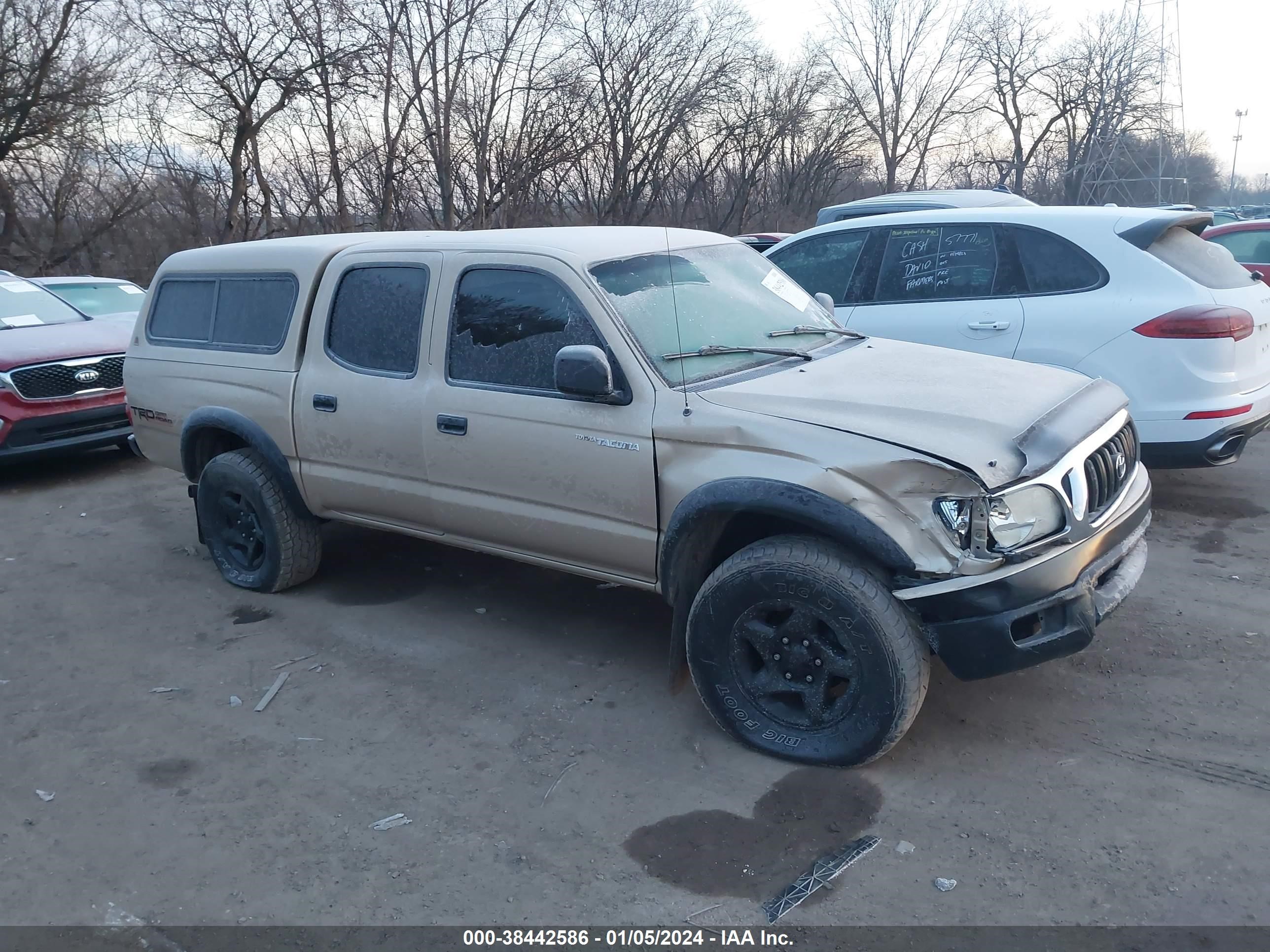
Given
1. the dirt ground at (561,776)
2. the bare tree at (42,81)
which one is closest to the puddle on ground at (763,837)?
the dirt ground at (561,776)

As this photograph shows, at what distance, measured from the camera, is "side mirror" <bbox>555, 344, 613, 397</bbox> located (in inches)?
147

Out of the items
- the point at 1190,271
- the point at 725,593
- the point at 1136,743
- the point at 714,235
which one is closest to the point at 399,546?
the point at 714,235

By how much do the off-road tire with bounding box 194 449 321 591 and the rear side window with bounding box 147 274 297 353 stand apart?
62 centimetres

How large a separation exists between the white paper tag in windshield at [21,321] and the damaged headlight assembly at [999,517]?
28.1 feet

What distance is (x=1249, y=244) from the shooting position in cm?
1038

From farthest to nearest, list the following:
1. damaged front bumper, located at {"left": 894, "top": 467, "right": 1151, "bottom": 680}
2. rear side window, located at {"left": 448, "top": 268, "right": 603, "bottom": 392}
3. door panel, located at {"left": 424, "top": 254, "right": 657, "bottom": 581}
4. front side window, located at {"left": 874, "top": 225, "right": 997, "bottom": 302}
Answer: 1. front side window, located at {"left": 874, "top": 225, "right": 997, "bottom": 302}
2. rear side window, located at {"left": 448, "top": 268, "right": 603, "bottom": 392}
3. door panel, located at {"left": 424, "top": 254, "right": 657, "bottom": 581}
4. damaged front bumper, located at {"left": 894, "top": 467, "right": 1151, "bottom": 680}

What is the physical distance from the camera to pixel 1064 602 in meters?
3.32

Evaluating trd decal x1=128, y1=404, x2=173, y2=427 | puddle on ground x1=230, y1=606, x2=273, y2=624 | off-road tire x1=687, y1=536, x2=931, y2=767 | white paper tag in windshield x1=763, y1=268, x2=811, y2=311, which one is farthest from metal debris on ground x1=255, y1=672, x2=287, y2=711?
white paper tag in windshield x1=763, y1=268, x2=811, y2=311

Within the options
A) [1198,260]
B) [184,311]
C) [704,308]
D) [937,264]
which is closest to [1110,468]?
[704,308]

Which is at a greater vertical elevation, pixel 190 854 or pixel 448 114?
pixel 448 114

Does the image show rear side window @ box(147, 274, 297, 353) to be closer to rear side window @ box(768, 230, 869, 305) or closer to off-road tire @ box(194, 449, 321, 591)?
off-road tire @ box(194, 449, 321, 591)

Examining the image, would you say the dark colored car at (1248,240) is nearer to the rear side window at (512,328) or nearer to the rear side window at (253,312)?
the rear side window at (512,328)

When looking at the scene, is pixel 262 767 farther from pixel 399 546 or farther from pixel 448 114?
pixel 448 114

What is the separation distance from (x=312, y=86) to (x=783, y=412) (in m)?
18.9
